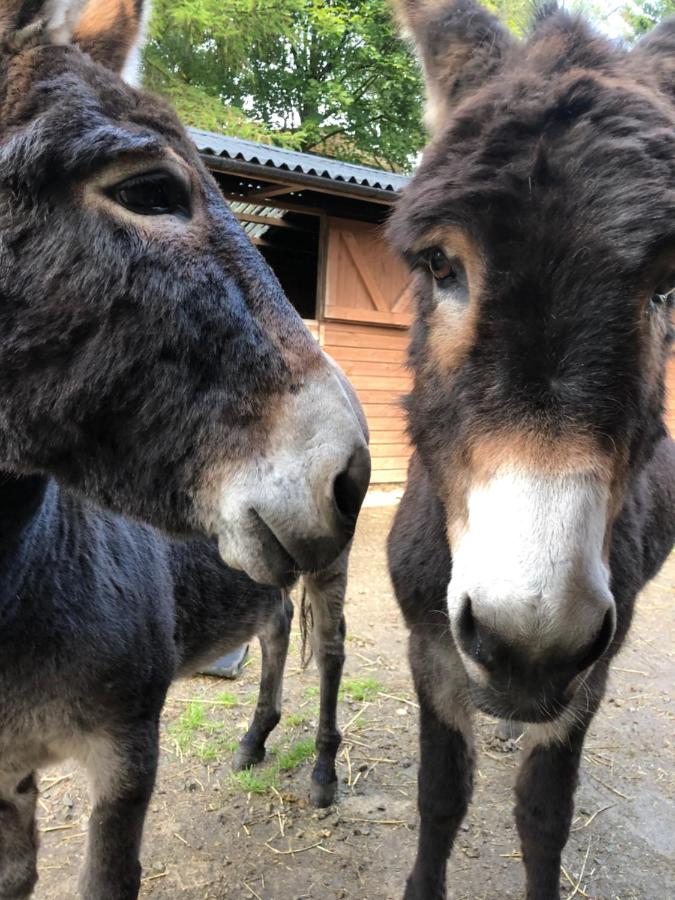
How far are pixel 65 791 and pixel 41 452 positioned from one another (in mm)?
2504

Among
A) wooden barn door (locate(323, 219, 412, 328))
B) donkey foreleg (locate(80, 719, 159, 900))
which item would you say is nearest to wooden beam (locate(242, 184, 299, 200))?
wooden barn door (locate(323, 219, 412, 328))

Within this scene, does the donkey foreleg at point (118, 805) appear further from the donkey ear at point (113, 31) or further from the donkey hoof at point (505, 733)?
the donkey hoof at point (505, 733)

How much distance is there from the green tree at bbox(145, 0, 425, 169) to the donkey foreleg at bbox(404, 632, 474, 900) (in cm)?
1315

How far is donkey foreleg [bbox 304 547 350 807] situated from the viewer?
125 inches

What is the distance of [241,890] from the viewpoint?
2.56 m

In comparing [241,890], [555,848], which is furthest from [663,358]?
[241,890]

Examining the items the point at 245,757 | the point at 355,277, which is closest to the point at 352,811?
the point at 245,757

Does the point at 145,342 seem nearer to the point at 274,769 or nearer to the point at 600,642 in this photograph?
the point at 600,642

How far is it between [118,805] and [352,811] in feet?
4.92

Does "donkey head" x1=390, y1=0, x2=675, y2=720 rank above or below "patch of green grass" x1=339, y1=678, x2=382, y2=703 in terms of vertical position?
above

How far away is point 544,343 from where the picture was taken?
4.01 ft

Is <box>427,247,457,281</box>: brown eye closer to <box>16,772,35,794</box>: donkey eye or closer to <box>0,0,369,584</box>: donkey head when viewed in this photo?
<box>0,0,369,584</box>: donkey head

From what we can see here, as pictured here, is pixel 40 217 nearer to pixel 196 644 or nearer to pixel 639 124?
pixel 639 124

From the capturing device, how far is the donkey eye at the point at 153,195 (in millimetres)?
1232
